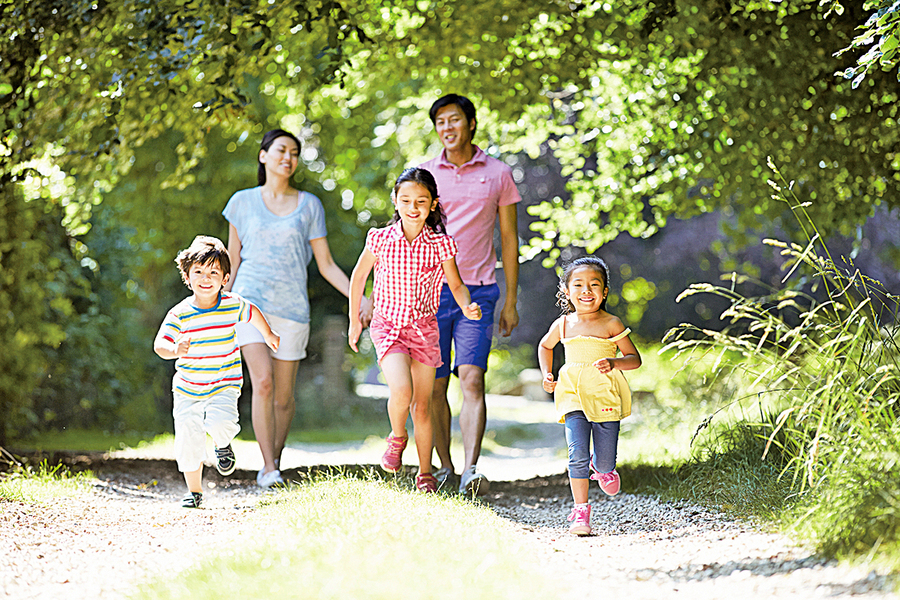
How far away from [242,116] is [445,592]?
4032 mm

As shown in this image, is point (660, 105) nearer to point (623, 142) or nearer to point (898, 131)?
point (623, 142)

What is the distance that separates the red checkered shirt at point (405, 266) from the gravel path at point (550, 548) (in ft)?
4.20

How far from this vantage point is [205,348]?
191 inches

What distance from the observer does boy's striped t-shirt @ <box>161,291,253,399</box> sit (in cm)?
481

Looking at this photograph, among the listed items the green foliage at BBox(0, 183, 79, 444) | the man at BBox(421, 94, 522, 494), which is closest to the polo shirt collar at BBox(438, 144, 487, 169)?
the man at BBox(421, 94, 522, 494)

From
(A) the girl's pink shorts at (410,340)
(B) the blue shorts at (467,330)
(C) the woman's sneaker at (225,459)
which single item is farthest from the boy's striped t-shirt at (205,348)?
(B) the blue shorts at (467,330)

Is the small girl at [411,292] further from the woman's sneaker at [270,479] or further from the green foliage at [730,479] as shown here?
the green foliage at [730,479]

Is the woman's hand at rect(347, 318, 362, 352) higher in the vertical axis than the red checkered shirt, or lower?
A: lower

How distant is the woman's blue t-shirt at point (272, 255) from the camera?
19.0ft

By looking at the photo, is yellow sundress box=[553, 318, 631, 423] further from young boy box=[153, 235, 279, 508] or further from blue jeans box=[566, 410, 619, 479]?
young boy box=[153, 235, 279, 508]

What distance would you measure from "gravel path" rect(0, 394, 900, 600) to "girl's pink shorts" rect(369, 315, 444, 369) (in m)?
1.01

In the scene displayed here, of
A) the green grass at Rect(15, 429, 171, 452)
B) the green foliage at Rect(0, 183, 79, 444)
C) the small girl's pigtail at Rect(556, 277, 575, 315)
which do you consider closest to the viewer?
the small girl's pigtail at Rect(556, 277, 575, 315)

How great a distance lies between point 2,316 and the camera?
7543 mm

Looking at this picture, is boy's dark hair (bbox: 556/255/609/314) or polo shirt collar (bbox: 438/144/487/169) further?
polo shirt collar (bbox: 438/144/487/169)
